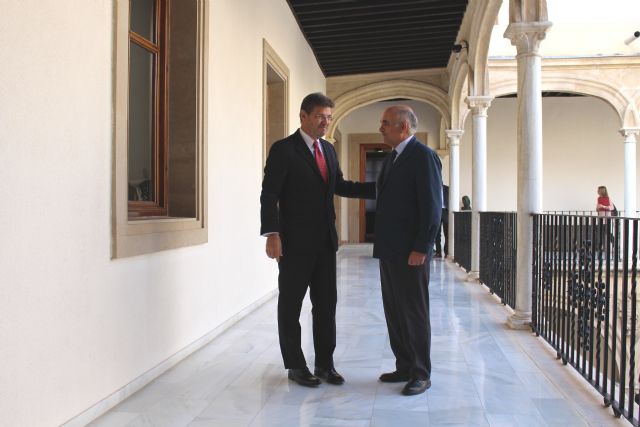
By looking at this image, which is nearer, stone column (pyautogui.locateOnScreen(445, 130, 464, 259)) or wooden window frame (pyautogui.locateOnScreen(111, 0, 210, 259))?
wooden window frame (pyautogui.locateOnScreen(111, 0, 210, 259))

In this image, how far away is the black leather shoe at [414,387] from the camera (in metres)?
3.09

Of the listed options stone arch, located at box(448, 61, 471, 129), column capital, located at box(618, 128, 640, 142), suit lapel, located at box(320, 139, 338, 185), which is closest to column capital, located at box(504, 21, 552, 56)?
suit lapel, located at box(320, 139, 338, 185)

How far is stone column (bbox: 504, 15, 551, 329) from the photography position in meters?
4.85

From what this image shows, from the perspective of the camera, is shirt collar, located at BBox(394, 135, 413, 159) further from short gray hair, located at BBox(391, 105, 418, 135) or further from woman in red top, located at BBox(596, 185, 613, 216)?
woman in red top, located at BBox(596, 185, 613, 216)

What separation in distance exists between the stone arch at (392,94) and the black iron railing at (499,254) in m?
5.22

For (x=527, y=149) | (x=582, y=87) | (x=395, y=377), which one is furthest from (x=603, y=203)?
(x=395, y=377)

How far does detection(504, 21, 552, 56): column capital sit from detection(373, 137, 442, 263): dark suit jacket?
7.70 ft

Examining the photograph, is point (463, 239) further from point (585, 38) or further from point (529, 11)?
point (585, 38)

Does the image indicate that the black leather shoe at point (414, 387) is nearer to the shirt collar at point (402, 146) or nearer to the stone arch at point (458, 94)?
the shirt collar at point (402, 146)

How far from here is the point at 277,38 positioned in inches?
274

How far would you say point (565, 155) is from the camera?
15.5 m

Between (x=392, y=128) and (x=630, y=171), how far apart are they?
12.0 meters

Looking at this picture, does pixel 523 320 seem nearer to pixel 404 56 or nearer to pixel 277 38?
A: pixel 277 38

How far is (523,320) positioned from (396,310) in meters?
2.01
